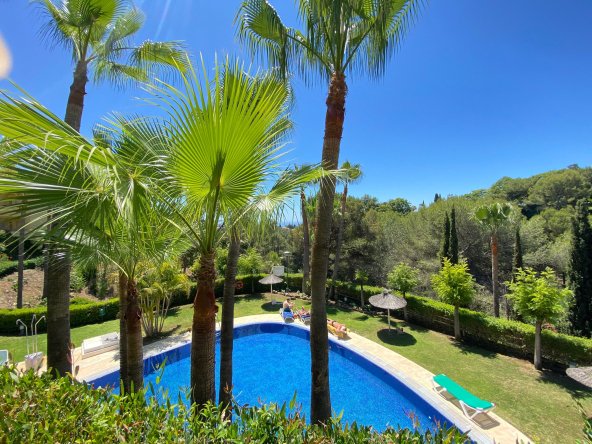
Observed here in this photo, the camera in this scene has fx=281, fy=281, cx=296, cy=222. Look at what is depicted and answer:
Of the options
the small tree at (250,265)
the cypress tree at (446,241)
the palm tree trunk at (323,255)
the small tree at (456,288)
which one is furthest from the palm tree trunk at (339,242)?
the palm tree trunk at (323,255)

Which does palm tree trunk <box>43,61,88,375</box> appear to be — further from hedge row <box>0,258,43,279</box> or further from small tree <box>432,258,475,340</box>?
hedge row <box>0,258,43,279</box>

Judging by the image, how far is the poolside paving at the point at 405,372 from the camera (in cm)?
686

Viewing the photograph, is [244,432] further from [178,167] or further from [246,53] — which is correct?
[246,53]

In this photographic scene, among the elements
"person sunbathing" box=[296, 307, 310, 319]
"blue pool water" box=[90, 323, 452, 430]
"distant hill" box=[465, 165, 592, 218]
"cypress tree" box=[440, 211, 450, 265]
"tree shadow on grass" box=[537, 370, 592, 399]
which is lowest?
"blue pool water" box=[90, 323, 452, 430]

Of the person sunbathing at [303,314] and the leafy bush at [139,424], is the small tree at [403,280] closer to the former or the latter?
the person sunbathing at [303,314]

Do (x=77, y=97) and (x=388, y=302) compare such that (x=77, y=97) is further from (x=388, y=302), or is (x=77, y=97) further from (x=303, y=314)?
(x=303, y=314)

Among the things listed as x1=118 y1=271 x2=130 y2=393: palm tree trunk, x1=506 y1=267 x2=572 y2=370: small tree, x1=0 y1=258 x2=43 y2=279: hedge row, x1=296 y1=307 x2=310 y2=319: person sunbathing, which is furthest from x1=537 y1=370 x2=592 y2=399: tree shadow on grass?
x1=0 y1=258 x2=43 y2=279: hedge row

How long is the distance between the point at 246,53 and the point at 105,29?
3123 mm

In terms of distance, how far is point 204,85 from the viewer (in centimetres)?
240

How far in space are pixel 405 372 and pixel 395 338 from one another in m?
3.24

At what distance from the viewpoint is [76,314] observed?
13.7 metres

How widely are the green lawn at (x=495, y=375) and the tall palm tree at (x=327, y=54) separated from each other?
4.60 m

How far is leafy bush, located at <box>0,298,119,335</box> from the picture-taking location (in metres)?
12.1

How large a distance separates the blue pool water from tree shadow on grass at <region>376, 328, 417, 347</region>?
2.06 m
